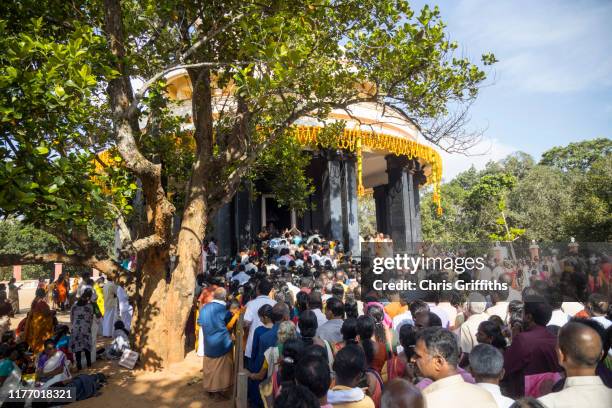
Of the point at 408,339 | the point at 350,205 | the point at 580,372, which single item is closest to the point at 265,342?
the point at 408,339

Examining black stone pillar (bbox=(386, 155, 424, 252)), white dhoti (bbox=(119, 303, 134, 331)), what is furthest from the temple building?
white dhoti (bbox=(119, 303, 134, 331))

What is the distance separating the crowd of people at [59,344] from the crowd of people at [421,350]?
1963 mm

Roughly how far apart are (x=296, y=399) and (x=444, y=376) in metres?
1.01

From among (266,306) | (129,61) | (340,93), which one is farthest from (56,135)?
(340,93)

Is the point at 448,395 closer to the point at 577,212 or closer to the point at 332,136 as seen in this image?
the point at 332,136

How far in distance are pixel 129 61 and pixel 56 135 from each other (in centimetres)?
206

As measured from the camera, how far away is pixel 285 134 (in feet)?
35.8

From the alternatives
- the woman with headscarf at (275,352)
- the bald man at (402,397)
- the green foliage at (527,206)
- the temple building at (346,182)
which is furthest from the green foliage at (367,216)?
the bald man at (402,397)

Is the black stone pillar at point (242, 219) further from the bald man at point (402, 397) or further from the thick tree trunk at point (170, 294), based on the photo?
the bald man at point (402, 397)

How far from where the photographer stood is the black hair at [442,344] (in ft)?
8.49

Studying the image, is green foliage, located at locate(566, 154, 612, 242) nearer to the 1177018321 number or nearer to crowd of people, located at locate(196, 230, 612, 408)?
crowd of people, located at locate(196, 230, 612, 408)

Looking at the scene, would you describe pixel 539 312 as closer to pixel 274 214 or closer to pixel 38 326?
pixel 38 326

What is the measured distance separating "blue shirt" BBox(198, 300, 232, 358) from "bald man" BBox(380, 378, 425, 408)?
3.94m

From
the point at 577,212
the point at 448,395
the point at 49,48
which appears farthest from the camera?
the point at 577,212
